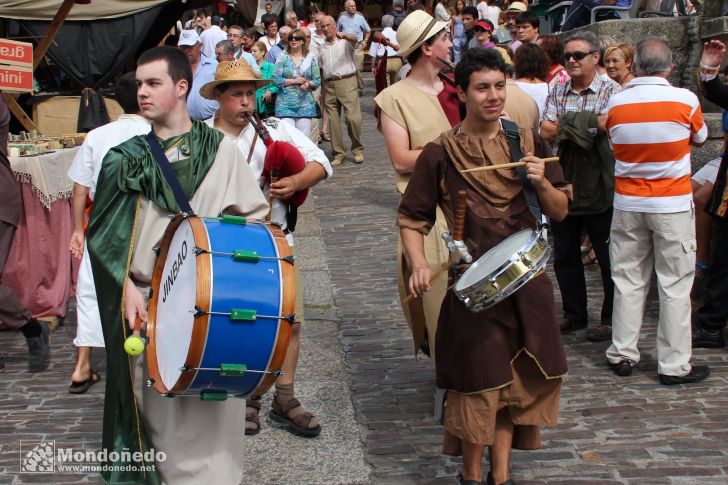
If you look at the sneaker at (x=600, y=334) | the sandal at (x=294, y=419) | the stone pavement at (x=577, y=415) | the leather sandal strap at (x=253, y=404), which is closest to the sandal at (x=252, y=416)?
the leather sandal strap at (x=253, y=404)

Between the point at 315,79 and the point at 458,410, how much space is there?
29.4 feet

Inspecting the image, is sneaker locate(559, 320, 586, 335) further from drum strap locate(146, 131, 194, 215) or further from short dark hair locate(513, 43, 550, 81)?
drum strap locate(146, 131, 194, 215)

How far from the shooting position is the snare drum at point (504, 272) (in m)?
3.62

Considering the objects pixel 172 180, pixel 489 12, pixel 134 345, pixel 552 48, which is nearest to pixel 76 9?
pixel 552 48

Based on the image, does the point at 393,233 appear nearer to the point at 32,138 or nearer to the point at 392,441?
the point at 32,138

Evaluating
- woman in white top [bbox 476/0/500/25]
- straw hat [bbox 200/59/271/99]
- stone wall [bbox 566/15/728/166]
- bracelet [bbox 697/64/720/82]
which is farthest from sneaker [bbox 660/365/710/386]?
woman in white top [bbox 476/0/500/25]

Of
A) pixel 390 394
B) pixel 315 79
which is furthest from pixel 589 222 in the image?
pixel 315 79

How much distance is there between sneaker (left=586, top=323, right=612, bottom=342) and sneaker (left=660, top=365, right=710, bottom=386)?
84 centimetres

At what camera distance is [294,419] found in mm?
5285

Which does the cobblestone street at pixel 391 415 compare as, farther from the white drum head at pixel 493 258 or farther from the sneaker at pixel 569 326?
the white drum head at pixel 493 258

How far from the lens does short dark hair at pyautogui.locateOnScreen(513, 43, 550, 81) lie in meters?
7.79

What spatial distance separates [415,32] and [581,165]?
1.98m

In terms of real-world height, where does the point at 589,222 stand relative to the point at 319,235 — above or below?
above

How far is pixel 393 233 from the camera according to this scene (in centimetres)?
1011
